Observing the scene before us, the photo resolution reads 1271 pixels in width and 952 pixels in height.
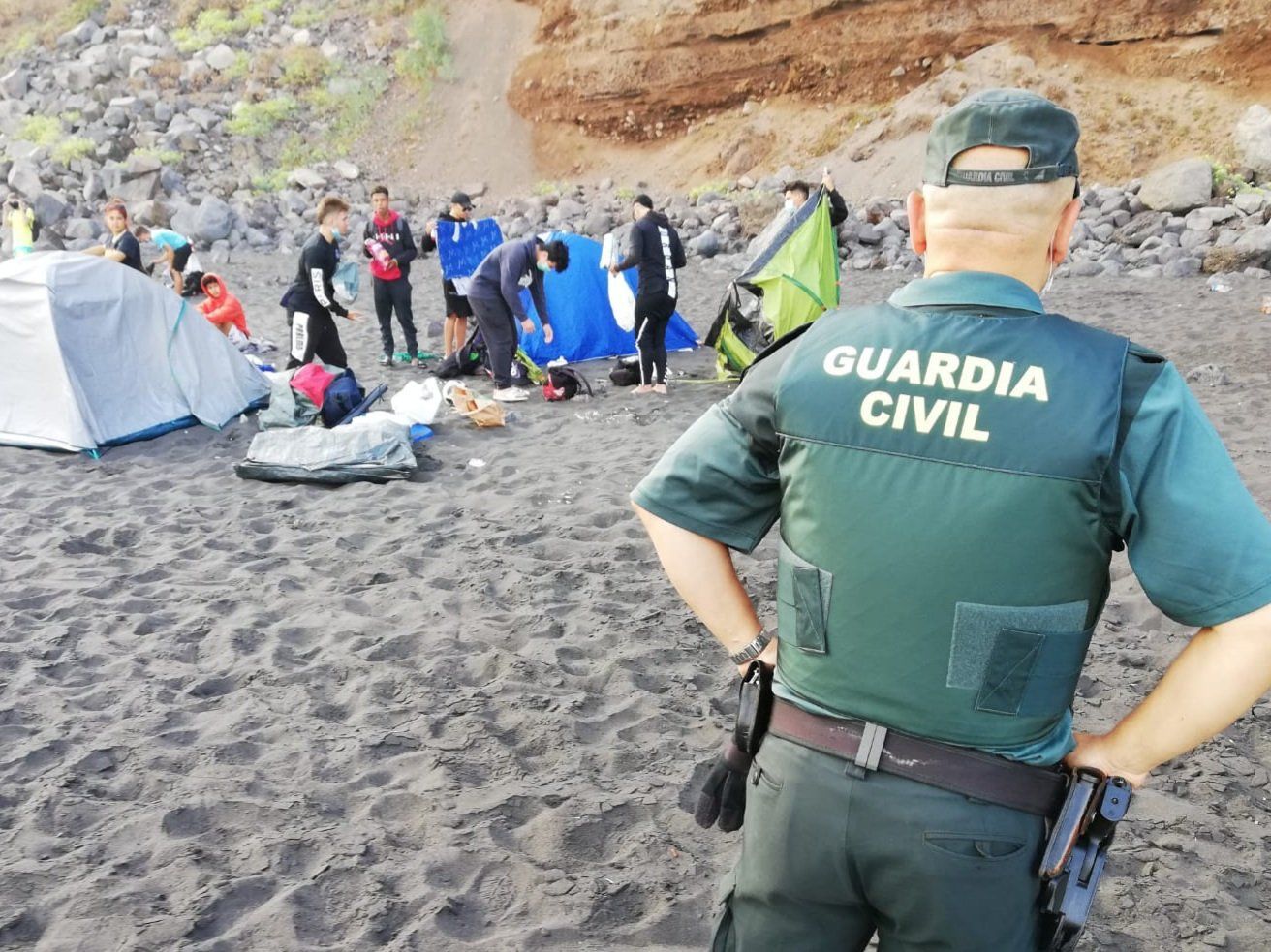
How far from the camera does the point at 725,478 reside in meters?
1.74

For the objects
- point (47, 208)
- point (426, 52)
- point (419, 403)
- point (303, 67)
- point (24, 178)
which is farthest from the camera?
point (303, 67)

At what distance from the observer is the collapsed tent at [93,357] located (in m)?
7.54

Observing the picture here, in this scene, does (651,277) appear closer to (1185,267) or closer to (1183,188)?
(1185,267)

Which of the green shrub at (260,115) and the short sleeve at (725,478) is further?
the green shrub at (260,115)

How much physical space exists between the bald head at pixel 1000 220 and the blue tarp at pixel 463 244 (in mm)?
8730

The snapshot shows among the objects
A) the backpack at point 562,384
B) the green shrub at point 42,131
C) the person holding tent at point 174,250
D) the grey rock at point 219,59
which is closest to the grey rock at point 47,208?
the green shrub at point 42,131

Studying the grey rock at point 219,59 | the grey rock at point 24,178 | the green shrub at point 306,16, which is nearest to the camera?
the grey rock at point 24,178

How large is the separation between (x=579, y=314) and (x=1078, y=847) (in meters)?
9.35

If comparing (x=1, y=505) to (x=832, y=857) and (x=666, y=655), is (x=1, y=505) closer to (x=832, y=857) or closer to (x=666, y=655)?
(x=666, y=655)

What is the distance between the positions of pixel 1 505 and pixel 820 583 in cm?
659

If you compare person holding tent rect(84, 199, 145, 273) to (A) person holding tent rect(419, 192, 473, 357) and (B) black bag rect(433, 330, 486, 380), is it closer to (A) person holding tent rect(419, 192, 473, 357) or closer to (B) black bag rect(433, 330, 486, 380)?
(A) person holding tent rect(419, 192, 473, 357)

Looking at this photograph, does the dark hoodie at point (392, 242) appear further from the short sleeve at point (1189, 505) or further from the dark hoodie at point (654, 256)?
the short sleeve at point (1189, 505)

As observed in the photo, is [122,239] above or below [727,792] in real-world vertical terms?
below

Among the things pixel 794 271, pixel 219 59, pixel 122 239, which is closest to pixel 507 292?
pixel 794 271
